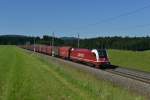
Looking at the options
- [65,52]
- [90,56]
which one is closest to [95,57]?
[90,56]

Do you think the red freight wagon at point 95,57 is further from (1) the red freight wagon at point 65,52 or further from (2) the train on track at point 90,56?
(1) the red freight wagon at point 65,52

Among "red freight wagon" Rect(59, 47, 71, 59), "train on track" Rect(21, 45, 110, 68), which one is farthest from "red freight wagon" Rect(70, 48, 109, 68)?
"red freight wagon" Rect(59, 47, 71, 59)

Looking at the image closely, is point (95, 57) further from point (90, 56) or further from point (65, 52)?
point (65, 52)

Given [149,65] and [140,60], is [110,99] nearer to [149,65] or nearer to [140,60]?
[149,65]

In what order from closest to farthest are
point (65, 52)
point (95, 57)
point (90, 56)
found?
point (95, 57) → point (90, 56) → point (65, 52)

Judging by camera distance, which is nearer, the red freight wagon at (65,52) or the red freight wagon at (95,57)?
the red freight wagon at (95,57)

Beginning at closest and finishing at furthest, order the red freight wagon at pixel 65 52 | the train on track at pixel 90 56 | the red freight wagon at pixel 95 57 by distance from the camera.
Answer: the red freight wagon at pixel 95 57, the train on track at pixel 90 56, the red freight wagon at pixel 65 52

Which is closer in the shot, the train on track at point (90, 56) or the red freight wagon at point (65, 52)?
the train on track at point (90, 56)

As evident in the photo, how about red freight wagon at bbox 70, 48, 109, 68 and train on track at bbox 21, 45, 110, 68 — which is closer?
red freight wagon at bbox 70, 48, 109, 68

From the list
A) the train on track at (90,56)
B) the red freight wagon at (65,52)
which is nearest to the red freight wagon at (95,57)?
the train on track at (90,56)

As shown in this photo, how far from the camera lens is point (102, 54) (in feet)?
173

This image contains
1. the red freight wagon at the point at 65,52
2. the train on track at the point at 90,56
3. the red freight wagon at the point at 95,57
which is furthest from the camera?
the red freight wagon at the point at 65,52

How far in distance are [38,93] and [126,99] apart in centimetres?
439

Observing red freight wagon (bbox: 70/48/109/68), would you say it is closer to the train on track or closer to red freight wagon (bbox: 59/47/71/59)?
the train on track
